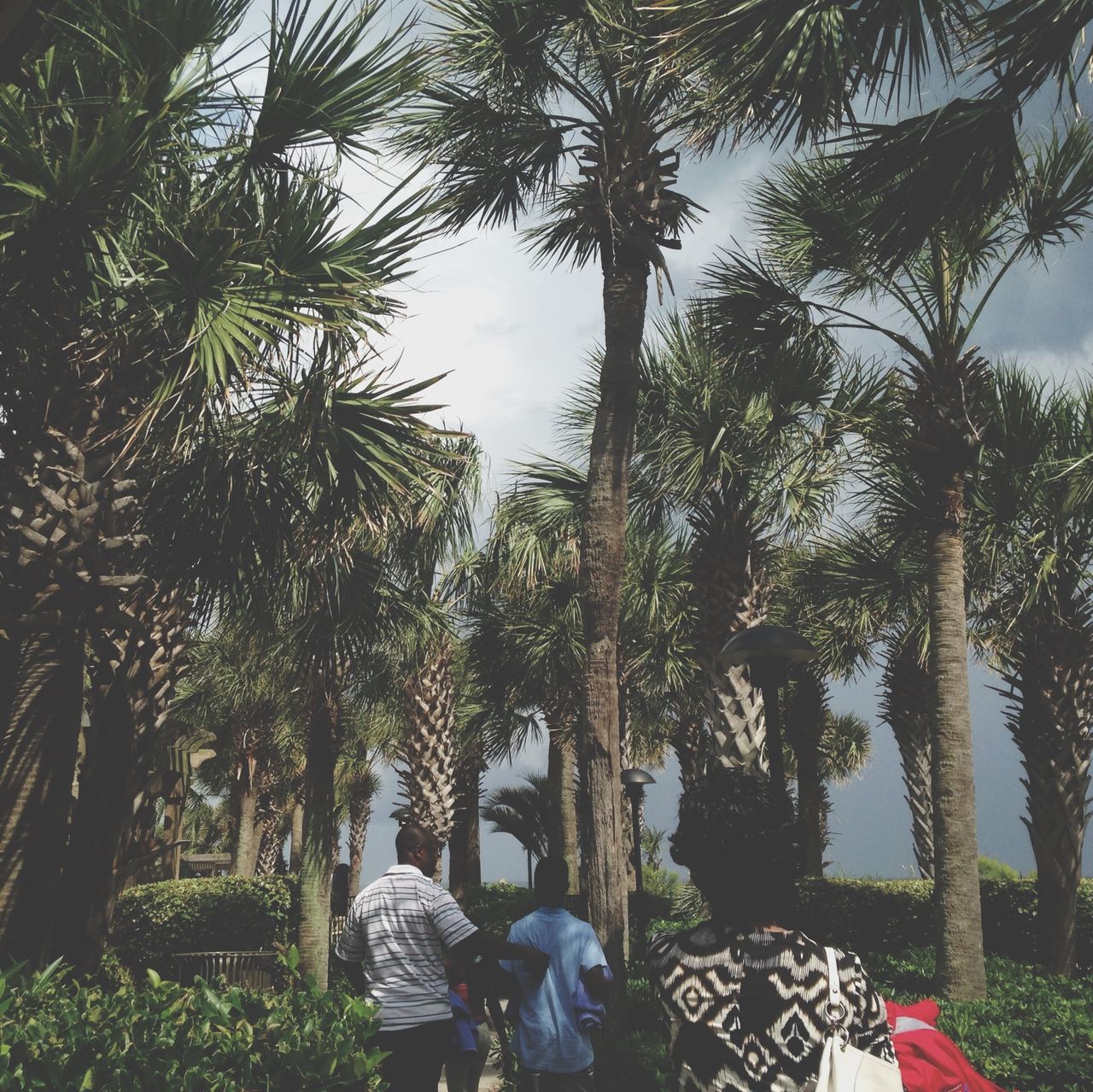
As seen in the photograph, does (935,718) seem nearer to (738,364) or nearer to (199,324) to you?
(738,364)

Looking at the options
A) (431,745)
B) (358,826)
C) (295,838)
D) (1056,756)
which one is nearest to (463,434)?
(1056,756)

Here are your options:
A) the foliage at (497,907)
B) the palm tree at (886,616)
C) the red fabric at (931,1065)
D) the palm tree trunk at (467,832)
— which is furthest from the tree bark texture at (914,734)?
the red fabric at (931,1065)

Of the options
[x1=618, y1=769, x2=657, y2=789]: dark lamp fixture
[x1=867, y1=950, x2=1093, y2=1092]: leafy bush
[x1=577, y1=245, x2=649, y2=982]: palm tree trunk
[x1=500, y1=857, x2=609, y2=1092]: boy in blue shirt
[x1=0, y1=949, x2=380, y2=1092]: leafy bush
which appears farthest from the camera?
[x1=618, y1=769, x2=657, y2=789]: dark lamp fixture

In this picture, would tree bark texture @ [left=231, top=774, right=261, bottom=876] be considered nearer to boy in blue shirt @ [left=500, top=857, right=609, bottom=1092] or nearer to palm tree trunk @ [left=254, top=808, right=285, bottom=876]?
palm tree trunk @ [left=254, top=808, right=285, bottom=876]

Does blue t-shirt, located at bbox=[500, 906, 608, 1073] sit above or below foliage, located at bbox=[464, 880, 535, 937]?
above

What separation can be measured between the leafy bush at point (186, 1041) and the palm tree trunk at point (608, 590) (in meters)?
3.29

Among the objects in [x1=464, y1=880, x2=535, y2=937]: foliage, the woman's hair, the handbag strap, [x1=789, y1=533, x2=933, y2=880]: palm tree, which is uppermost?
[x1=789, y1=533, x2=933, y2=880]: palm tree

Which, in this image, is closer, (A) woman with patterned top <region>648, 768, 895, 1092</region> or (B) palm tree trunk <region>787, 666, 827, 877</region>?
(A) woman with patterned top <region>648, 768, 895, 1092</region>

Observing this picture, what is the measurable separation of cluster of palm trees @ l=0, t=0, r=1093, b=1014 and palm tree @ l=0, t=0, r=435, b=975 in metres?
0.02

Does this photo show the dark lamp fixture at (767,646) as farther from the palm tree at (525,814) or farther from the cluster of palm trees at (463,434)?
the palm tree at (525,814)

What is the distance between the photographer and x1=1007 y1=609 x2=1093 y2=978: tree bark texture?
10133mm

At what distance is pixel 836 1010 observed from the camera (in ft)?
6.66

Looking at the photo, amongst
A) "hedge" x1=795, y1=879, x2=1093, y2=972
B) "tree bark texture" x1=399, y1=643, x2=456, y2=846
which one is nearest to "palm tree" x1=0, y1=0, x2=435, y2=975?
"tree bark texture" x1=399, y1=643, x2=456, y2=846

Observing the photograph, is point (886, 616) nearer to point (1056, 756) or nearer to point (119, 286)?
point (1056, 756)
